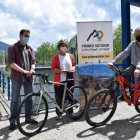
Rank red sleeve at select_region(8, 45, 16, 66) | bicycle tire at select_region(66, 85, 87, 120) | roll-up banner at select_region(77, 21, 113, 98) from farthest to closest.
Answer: roll-up banner at select_region(77, 21, 113, 98), bicycle tire at select_region(66, 85, 87, 120), red sleeve at select_region(8, 45, 16, 66)

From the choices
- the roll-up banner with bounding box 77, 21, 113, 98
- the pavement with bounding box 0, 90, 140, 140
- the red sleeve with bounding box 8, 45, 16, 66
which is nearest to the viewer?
the pavement with bounding box 0, 90, 140, 140

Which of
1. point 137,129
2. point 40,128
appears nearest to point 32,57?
point 40,128

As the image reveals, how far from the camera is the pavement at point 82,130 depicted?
2775 mm

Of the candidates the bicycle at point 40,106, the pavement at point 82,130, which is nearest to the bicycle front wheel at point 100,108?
the pavement at point 82,130

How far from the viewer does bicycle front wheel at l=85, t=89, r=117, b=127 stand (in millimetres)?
2971

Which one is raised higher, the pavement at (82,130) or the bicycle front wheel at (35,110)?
the bicycle front wheel at (35,110)

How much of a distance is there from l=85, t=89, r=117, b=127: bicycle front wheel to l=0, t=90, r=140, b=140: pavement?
12 centimetres

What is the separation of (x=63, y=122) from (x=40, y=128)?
575 mm

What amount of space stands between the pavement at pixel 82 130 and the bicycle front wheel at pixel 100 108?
12cm

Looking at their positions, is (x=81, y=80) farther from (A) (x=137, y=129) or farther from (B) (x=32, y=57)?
(A) (x=137, y=129)

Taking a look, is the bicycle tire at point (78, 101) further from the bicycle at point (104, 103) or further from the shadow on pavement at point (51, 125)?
the bicycle at point (104, 103)

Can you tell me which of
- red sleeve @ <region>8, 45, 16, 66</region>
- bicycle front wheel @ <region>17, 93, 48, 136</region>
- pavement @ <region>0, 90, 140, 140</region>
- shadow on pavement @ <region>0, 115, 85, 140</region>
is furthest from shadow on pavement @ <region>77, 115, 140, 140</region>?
red sleeve @ <region>8, 45, 16, 66</region>

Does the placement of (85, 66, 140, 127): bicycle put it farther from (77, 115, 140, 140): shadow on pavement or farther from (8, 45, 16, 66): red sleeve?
(8, 45, 16, 66): red sleeve

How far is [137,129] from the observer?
301 cm
